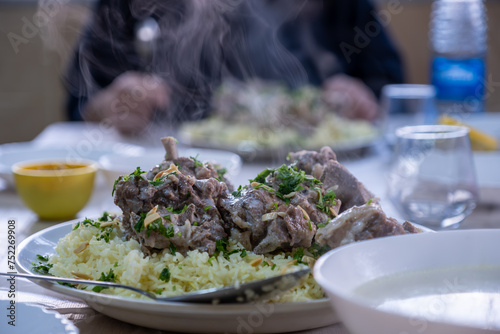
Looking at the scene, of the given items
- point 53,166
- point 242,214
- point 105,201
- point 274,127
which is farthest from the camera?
point 274,127

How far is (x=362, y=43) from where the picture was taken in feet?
16.4

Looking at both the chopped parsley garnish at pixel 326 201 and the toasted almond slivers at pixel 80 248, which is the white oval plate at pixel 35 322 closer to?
the toasted almond slivers at pixel 80 248

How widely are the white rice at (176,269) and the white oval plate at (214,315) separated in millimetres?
41

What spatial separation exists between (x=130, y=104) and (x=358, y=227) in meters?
2.45

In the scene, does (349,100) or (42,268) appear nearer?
(42,268)

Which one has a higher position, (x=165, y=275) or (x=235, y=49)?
(x=165, y=275)

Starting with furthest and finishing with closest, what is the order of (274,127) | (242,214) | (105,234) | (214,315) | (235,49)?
(235,49)
(274,127)
(105,234)
(242,214)
(214,315)

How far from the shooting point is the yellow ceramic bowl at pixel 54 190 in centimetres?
179

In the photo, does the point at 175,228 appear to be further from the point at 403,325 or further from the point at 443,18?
the point at 443,18

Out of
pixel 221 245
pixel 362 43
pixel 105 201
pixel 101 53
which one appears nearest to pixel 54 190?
pixel 105 201

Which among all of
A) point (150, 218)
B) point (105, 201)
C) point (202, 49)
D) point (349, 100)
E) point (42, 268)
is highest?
point (150, 218)

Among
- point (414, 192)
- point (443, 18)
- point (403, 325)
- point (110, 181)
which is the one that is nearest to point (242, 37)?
point (443, 18)

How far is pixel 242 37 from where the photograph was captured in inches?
191

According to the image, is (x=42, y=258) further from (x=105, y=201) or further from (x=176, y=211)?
(x=105, y=201)
